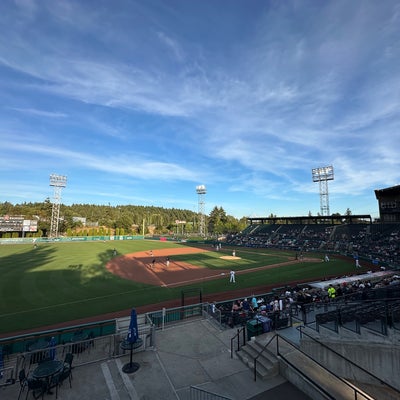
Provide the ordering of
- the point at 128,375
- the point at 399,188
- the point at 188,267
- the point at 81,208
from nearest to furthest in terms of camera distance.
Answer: the point at 128,375 < the point at 188,267 < the point at 399,188 < the point at 81,208

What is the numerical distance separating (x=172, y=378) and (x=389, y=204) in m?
56.7

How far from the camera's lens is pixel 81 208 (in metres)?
197

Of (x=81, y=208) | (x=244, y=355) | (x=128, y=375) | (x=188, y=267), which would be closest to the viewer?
(x=128, y=375)

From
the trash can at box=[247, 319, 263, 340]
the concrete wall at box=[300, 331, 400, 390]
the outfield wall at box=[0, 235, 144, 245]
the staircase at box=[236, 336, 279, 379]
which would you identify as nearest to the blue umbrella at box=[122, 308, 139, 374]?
the staircase at box=[236, 336, 279, 379]

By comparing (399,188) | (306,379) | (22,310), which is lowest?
(22,310)

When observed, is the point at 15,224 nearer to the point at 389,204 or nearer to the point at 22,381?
the point at 22,381

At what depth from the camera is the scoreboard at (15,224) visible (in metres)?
76.8

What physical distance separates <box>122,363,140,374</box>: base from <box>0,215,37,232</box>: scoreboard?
285ft

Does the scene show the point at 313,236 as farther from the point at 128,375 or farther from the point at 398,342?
the point at 128,375

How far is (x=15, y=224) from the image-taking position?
78000 mm

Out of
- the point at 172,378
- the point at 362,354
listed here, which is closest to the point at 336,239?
the point at 362,354

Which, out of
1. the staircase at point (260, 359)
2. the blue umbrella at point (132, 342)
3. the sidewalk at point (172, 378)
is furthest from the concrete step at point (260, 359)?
the blue umbrella at point (132, 342)

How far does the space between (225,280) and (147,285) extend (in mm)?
8515

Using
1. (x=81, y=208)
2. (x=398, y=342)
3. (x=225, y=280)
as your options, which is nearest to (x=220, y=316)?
(x=398, y=342)
